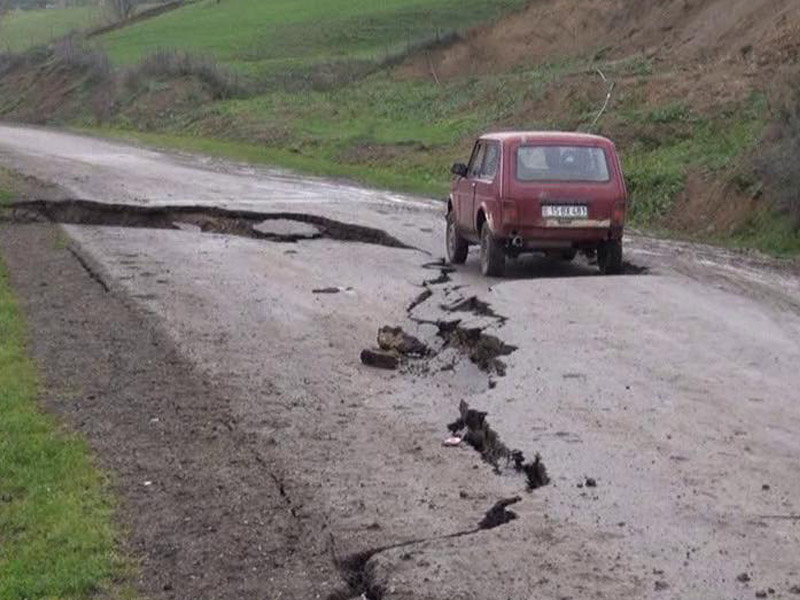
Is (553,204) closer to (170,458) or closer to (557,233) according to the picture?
(557,233)

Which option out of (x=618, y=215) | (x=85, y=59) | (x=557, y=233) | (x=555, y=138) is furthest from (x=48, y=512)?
(x=85, y=59)

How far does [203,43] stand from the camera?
74.0m

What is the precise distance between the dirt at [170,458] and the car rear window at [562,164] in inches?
191

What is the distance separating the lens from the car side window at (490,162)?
17516 millimetres

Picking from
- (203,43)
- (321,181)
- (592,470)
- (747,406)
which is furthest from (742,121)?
(203,43)

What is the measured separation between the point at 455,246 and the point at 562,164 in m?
1.95

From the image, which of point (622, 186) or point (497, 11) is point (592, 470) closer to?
point (622, 186)

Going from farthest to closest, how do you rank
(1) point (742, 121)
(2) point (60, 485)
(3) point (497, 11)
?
1. (3) point (497, 11)
2. (1) point (742, 121)
3. (2) point (60, 485)

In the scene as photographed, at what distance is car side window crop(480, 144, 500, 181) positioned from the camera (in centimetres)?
1752

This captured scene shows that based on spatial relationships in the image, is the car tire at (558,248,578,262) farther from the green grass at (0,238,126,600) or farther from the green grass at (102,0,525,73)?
the green grass at (102,0,525,73)

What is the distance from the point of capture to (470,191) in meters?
18.2

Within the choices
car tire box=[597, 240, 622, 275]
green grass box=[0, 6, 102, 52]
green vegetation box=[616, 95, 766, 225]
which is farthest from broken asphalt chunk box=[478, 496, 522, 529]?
green grass box=[0, 6, 102, 52]

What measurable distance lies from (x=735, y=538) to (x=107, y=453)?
3.79 m

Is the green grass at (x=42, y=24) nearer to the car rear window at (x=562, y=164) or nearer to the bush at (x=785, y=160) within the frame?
the bush at (x=785, y=160)
